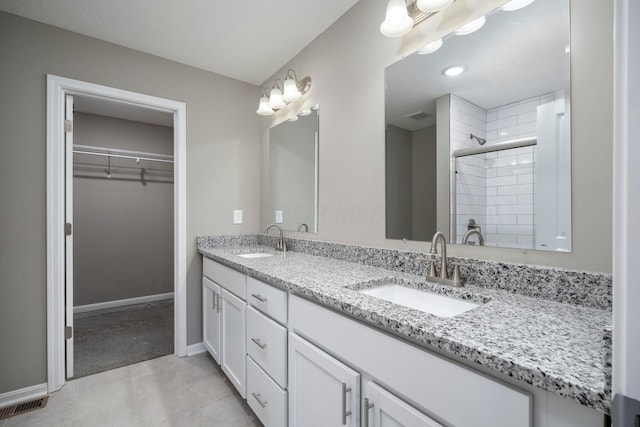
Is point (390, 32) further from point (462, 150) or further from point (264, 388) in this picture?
point (264, 388)

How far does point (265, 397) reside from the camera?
54.0 inches

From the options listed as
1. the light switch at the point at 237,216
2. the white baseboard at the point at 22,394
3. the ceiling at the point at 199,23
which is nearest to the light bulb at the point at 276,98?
the ceiling at the point at 199,23

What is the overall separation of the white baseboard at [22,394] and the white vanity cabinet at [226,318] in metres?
0.98

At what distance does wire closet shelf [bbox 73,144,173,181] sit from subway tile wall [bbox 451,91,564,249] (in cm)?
354

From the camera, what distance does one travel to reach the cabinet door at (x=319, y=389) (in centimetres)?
89

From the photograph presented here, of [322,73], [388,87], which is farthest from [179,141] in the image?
[388,87]

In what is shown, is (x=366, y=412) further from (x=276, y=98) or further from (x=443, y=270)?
(x=276, y=98)

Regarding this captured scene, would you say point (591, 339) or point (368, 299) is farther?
point (368, 299)

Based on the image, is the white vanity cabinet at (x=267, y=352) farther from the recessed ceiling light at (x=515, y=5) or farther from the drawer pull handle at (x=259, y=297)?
the recessed ceiling light at (x=515, y=5)

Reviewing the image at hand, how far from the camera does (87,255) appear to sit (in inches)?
130

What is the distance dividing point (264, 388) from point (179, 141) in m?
1.92

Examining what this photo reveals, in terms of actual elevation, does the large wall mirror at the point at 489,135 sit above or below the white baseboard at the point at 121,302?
above

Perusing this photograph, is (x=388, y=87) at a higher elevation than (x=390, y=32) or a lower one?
lower

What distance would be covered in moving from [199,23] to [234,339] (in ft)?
6.65
